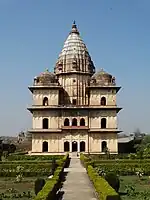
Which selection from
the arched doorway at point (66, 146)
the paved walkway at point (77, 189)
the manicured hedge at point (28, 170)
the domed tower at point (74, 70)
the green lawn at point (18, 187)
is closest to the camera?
the paved walkway at point (77, 189)

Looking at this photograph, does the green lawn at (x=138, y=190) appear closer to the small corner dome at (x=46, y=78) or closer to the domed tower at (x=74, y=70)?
the small corner dome at (x=46, y=78)

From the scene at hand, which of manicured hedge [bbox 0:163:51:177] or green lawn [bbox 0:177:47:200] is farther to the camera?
manicured hedge [bbox 0:163:51:177]

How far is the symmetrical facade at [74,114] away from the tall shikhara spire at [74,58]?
137cm

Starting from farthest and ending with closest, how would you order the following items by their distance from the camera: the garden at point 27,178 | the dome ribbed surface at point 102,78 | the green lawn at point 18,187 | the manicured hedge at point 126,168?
the dome ribbed surface at point 102,78, the manicured hedge at point 126,168, the green lawn at point 18,187, the garden at point 27,178

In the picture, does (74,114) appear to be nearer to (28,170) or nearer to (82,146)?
(82,146)

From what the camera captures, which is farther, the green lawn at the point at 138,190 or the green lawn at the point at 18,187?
the green lawn at the point at 18,187

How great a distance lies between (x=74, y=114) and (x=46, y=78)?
20.2ft

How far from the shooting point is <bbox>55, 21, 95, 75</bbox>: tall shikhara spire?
181 ft

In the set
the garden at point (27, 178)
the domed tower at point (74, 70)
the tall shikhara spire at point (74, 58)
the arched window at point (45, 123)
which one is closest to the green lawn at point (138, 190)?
the garden at point (27, 178)

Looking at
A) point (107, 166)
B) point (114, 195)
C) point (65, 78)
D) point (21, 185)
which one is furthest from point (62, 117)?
point (114, 195)

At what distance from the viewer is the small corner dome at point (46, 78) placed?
52.0 meters

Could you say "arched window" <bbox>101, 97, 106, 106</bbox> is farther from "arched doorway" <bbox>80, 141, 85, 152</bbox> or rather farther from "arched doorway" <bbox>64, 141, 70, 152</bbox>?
"arched doorway" <bbox>64, 141, 70, 152</bbox>

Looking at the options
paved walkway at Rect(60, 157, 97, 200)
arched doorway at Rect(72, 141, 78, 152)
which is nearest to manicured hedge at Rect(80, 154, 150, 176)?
paved walkway at Rect(60, 157, 97, 200)

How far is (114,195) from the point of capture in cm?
1279
